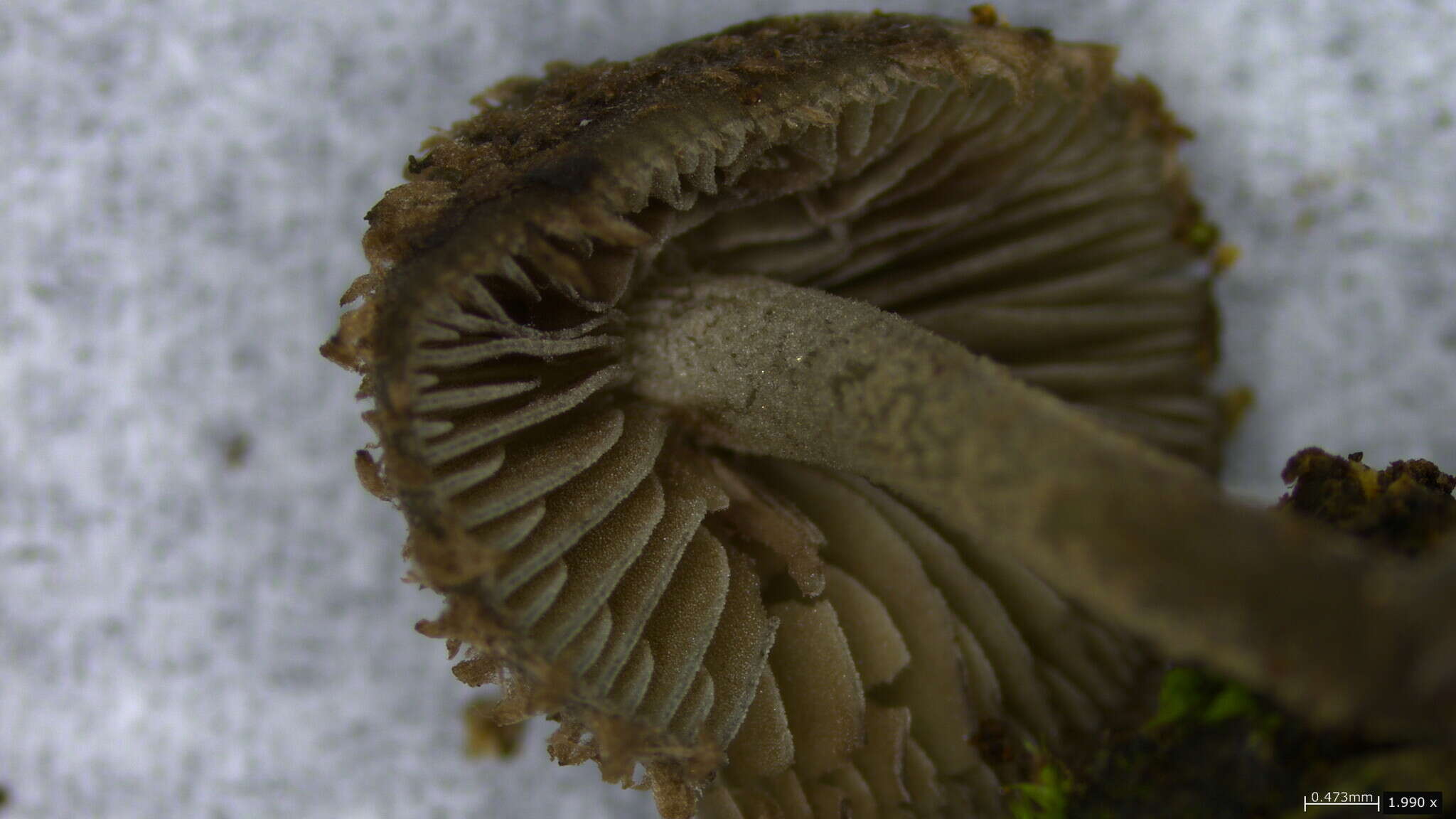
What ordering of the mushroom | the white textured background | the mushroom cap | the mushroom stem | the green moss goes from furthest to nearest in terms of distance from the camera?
the white textured background < the green moss < the mushroom cap < the mushroom < the mushroom stem

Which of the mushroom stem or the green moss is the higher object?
the mushroom stem

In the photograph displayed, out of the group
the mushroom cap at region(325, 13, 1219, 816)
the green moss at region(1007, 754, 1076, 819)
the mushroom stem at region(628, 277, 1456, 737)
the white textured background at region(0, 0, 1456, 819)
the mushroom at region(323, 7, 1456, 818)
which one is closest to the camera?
the mushroom stem at region(628, 277, 1456, 737)

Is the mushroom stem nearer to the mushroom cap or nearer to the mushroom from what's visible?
the mushroom

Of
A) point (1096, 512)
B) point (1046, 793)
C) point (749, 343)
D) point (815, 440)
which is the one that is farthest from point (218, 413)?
point (1096, 512)

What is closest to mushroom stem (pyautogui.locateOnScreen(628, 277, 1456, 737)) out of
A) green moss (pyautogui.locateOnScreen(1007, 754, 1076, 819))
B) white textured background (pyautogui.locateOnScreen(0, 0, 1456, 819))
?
green moss (pyautogui.locateOnScreen(1007, 754, 1076, 819))

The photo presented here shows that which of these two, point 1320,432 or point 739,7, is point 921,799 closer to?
point 1320,432

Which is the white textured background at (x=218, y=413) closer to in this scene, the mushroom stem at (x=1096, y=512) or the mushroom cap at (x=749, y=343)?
the mushroom cap at (x=749, y=343)
